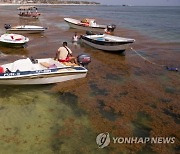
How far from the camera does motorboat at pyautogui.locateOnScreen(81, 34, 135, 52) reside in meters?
20.3

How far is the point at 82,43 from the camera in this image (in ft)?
82.9

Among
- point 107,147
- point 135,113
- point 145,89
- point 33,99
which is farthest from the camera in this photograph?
point 145,89

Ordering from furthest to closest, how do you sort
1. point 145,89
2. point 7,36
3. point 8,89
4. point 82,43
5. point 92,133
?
point 82,43 < point 7,36 < point 145,89 < point 8,89 < point 92,133

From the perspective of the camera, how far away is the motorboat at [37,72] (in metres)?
12.3

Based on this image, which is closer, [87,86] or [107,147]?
[107,147]

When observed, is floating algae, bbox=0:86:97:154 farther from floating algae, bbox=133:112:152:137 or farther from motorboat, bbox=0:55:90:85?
floating algae, bbox=133:112:152:137

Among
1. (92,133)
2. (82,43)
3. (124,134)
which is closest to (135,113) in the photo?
(124,134)

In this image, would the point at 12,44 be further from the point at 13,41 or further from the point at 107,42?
the point at 107,42

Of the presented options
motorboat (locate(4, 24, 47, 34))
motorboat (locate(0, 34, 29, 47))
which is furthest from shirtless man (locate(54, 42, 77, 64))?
motorboat (locate(4, 24, 47, 34))

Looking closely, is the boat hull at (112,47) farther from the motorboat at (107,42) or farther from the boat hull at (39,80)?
the boat hull at (39,80)

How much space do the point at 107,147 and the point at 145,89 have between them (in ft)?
20.4

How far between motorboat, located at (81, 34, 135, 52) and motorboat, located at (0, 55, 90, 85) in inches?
296

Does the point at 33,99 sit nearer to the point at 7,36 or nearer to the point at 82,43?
the point at 7,36

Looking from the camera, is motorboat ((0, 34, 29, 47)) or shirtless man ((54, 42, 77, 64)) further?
motorboat ((0, 34, 29, 47))
